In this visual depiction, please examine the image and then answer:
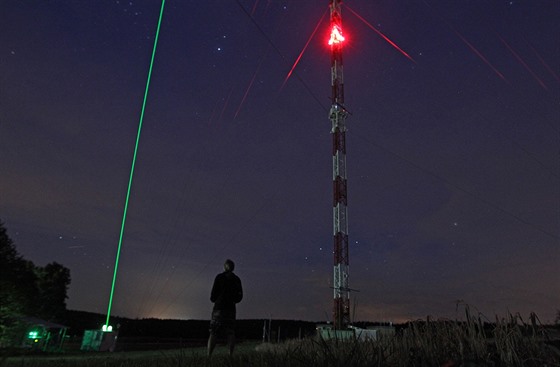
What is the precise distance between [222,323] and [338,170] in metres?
18.0

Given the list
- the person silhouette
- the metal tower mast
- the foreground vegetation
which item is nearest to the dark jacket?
the person silhouette

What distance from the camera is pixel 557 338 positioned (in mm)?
2877

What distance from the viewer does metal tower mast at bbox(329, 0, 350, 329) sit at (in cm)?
2331

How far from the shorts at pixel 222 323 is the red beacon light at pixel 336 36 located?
22845 mm

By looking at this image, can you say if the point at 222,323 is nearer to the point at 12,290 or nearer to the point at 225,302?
the point at 225,302

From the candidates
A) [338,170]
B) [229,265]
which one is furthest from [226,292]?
[338,170]

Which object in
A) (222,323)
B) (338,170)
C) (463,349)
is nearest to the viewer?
(463,349)

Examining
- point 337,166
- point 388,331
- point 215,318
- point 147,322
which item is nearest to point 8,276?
point 337,166

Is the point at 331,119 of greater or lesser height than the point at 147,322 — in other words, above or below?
above

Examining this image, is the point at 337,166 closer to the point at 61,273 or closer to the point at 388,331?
the point at 388,331

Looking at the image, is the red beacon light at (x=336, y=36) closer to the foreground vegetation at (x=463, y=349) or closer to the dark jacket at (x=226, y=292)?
the dark jacket at (x=226, y=292)

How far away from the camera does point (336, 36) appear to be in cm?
2617

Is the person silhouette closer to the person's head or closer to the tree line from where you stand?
the person's head

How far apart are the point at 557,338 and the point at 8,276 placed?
31.3m
